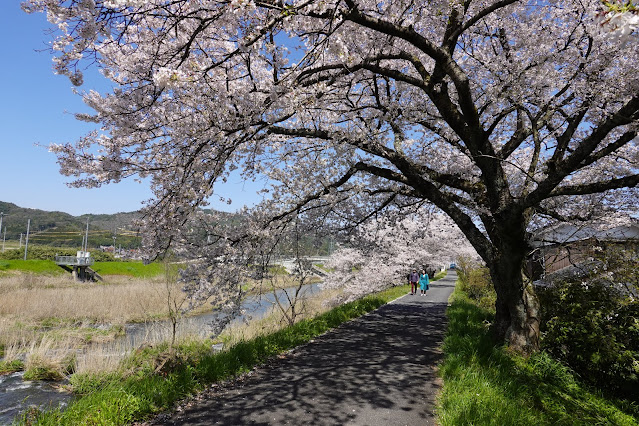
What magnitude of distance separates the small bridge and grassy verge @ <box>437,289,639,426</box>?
39.3 metres

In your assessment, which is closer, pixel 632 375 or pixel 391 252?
pixel 632 375

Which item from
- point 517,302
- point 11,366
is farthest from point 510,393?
point 11,366

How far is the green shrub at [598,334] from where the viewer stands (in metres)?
6.59

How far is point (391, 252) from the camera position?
75.3 ft

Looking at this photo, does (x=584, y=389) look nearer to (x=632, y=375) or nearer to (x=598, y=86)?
(x=632, y=375)

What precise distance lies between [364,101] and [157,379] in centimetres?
744

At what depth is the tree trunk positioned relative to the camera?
696 cm

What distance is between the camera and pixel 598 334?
6766 millimetres

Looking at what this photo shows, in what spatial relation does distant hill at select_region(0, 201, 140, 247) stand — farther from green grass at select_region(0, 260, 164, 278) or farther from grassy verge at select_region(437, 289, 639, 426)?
grassy verge at select_region(437, 289, 639, 426)

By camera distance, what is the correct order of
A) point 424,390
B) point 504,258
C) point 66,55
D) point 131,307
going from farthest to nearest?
point 131,307 → point 504,258 → point 424,390 → point 66,55

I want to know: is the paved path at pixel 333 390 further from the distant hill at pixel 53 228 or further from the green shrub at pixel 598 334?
the distant hill at pixel 53 228

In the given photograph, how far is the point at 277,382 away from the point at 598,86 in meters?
7.31

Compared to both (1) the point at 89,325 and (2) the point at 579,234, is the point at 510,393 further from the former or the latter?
(1) the point at 89,325

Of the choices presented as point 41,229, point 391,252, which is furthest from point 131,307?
point 41,229
